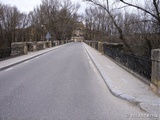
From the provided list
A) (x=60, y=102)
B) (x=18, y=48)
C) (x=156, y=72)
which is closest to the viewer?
(x=60, y=102)

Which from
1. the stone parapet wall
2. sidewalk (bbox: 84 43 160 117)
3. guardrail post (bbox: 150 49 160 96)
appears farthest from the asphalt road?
the stone parapet wall

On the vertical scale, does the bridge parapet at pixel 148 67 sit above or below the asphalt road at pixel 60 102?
above

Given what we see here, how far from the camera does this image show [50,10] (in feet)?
218

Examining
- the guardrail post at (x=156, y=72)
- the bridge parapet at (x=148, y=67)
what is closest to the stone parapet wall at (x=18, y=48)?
the bridge parapet at (x=148, y=67)

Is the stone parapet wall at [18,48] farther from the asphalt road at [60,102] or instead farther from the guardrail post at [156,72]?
the guardrail post at [156,72]

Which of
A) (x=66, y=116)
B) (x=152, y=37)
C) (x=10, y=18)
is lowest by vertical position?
(x=66, y=116)

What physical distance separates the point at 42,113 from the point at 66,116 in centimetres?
59

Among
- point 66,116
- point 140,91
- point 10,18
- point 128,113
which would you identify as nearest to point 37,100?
point 66,116

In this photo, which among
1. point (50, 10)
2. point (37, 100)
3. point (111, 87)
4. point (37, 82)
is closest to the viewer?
point (37, 100)

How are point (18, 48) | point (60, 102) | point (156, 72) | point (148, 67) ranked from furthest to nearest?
point (18, 48) → point (148, 67) → point (156, 72) → point (60, 102)

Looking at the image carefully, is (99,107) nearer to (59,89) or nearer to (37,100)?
(37,100)

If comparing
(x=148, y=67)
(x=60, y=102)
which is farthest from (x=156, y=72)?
(x=60, y=102)

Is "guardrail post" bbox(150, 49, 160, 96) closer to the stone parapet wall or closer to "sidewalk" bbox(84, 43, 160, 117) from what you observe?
"sidewalk" bbox(84, 43, 160, 117)

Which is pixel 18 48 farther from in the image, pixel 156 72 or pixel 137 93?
pixel 156 72
